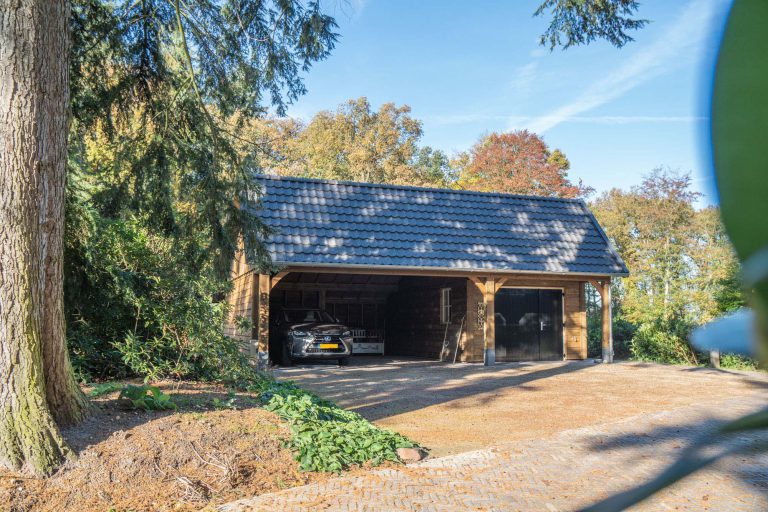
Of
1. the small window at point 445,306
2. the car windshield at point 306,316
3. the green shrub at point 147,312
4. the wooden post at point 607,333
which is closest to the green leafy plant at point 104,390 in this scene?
the green shrub at point 147,312

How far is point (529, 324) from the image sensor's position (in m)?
16.9

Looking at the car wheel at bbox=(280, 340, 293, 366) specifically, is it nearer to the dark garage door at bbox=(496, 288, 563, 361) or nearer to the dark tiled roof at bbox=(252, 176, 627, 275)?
the dark tiled roof at bbox=(252, 176, 627, 275)

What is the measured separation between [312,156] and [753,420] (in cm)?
3177

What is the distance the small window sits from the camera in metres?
17.1

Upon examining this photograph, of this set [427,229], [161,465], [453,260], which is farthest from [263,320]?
[161,465]

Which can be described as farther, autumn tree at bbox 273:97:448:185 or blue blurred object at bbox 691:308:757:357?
autumn tree at bbox 273:97:448:185

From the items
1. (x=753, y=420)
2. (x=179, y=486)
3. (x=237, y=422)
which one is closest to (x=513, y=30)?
(x=753, y=420)

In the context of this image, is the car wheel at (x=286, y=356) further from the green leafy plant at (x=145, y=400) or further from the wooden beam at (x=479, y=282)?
the green leafy plant at (x=145, y=400)

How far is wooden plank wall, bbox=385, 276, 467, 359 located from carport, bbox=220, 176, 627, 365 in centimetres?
5

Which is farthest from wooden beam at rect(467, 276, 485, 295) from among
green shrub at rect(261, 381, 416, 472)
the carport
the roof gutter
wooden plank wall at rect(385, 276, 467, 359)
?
green shrub at rect(261, 381, 416, 472)

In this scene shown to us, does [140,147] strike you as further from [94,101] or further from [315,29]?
[315,29]

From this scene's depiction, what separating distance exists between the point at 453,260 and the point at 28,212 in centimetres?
1067

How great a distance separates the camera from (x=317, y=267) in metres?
13.8

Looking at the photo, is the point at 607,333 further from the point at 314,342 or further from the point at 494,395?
the point at 314,342
